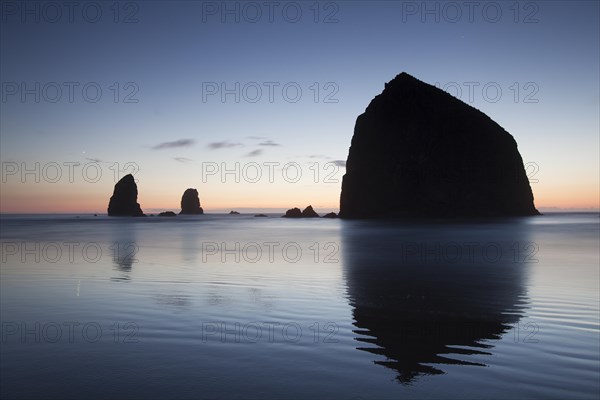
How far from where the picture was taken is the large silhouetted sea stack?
127 metres

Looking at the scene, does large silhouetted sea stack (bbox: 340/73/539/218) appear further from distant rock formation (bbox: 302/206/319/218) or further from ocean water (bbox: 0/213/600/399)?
ocean water (bbox: 0/213/600/399)

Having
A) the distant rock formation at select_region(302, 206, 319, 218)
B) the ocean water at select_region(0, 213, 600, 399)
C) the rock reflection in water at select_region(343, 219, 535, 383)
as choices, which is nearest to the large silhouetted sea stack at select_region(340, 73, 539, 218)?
the distant rock formation at select_region(302, 206, 319, 218)

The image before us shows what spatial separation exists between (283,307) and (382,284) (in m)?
5.42

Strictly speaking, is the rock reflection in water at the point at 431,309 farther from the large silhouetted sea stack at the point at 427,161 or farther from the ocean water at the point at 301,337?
the large silhouetted sea stack at the point at 427,161

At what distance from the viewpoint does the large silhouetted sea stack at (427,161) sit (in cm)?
12675

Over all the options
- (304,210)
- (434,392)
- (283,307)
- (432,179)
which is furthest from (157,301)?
(304,210)

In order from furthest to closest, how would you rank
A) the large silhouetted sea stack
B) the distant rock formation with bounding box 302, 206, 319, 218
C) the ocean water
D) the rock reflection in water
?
the distant rock formation with bounding box 302, 206, 319, 218 < the large silhouetted sea stack < the rock reflection in water < the ocean water

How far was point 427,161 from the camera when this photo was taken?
127m

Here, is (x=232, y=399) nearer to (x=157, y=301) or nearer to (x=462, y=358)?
(x=462, y=358)

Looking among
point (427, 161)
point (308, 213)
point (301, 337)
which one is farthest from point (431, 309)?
point (308, 213)

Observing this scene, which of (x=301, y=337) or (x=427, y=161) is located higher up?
(x=427, y=161)

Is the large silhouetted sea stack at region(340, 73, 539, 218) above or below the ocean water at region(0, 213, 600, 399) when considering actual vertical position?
above

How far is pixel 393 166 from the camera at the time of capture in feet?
425

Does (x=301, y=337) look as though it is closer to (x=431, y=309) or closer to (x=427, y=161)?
(x=431, y=309)
